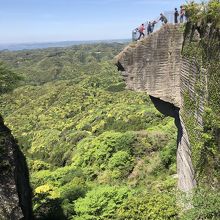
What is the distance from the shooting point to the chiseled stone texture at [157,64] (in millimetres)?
19031

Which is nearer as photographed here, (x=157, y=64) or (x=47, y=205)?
(x=157, y=64)

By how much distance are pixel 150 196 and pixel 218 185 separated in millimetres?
6641

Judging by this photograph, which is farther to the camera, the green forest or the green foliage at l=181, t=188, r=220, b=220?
the green forest

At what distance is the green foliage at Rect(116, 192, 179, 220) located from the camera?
1877 centimetres

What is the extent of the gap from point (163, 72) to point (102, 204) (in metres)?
9.01

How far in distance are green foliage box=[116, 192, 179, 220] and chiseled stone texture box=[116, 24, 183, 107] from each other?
4.86m

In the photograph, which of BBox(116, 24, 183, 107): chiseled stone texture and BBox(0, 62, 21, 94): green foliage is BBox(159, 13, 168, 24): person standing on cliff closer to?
BBox(116, 24, 183, 107): chiseled stone texture

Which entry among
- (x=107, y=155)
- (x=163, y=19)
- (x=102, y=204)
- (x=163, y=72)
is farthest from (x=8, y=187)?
(x=107, y=155)

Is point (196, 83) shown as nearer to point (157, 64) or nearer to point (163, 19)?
point (157, 64)

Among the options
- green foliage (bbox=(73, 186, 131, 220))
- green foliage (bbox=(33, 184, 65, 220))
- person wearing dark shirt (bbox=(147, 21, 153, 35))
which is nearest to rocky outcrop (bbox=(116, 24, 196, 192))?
person wearing dark shirt (bbox=(147, 21, 153, 35))

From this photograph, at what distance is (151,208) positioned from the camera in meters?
19.5

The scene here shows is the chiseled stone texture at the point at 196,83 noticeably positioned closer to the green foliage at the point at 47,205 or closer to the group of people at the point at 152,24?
the group of people at the point at 152,24

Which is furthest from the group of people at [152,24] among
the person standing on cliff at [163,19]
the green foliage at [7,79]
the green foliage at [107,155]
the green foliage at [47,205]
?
the green foliage at [107,155]

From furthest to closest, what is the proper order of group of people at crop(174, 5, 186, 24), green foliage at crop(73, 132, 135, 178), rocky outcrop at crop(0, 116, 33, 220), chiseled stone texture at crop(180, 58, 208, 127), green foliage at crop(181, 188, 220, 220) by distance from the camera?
1. green foliage at crop(73, 132, 135, 178)
2. group of people at crop(174, 5, 186, 24)
3. chiseled stone texture at crop(180, 58, 208, 127)
4. rocky outcrop at crop(0, 116, 33, 220)
5. green foliage at crop(181, 188, 220, 220)
